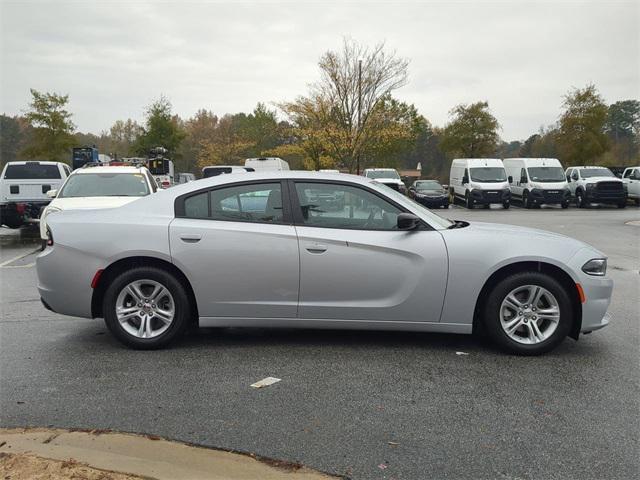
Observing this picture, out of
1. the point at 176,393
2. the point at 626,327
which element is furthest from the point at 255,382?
the point at 626,327

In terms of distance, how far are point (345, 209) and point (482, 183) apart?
2439 centimetres

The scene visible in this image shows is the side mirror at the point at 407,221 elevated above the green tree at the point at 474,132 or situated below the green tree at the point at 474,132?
below

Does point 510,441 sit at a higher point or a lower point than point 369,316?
lower

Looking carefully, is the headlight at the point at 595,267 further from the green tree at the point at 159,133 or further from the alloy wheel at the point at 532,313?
the green tree at the point at 159,133

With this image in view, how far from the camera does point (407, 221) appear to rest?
4.81 meters

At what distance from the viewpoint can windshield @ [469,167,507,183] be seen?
28.5 m

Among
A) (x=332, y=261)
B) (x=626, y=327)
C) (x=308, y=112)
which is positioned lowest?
(x=626, y=327)

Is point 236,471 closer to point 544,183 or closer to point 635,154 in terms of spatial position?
point 544,183

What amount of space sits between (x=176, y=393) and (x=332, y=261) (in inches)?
64.1

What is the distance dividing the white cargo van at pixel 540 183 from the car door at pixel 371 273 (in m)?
25.0

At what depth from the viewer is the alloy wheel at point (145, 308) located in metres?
4.96

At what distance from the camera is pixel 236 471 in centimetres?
294

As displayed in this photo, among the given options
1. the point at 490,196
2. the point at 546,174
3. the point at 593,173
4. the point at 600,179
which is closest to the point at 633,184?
the point at 593,173

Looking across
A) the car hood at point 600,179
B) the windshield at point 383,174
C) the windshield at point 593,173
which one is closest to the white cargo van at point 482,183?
the windshield at point 383,174
